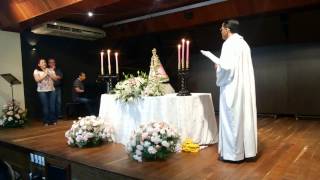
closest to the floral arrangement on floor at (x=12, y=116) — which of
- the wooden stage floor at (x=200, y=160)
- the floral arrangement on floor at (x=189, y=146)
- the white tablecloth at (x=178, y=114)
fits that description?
the wooden stage floor at (x=200, y=160)

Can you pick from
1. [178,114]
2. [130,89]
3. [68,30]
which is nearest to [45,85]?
[68,30]

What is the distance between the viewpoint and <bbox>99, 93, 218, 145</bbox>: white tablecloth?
337 centimetres

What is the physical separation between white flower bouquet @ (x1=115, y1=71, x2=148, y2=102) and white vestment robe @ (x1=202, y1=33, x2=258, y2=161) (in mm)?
1136

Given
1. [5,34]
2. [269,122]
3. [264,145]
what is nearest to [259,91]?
[269,122]

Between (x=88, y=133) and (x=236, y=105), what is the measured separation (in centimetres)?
197

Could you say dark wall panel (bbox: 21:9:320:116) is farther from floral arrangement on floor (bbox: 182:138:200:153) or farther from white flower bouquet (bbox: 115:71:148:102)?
floral arrangement on floor (bbox: 182:138:200:153)

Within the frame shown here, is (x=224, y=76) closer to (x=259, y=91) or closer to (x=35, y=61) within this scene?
(x=259, y=91)

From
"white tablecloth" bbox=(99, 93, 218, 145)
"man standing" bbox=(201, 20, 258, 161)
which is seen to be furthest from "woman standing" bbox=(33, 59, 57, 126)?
"man standing" bbox=(201, 20, 258, 161)

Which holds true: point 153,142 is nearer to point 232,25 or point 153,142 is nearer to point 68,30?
point 232,25

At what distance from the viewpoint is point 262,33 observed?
627 centimetres

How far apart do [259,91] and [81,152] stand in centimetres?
464

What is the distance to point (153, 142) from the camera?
2967 millimetres

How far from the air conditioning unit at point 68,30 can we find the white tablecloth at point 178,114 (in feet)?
12.4

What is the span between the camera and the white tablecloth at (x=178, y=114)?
3.37 m
